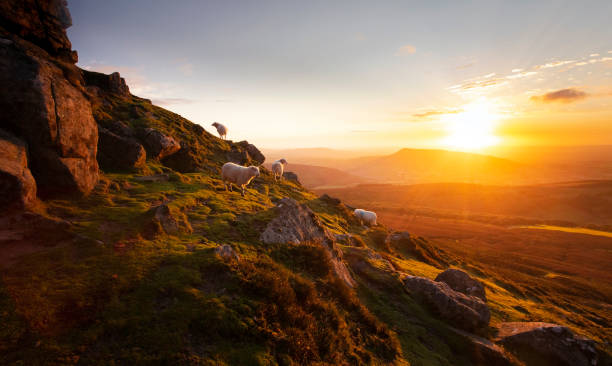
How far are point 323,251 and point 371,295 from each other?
3522mm

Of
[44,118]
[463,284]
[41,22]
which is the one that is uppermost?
[41,22]

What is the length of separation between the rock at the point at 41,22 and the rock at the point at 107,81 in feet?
34.7

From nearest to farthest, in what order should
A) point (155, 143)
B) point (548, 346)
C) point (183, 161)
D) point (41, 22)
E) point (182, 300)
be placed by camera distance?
point (182, 300)
point (548, 346)
point (41, 22)
point (155, 143)
point (183, 161)

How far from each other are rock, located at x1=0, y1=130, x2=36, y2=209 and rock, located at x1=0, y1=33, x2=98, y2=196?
0.92m

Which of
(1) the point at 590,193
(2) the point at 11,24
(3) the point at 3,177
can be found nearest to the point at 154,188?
(3) the point at 3,177

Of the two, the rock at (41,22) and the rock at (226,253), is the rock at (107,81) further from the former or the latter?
the rock at (226,253)

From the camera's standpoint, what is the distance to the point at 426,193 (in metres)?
123

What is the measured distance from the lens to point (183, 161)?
81.4 feet

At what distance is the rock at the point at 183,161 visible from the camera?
79.0 feet

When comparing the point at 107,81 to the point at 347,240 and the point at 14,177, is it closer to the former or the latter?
the point at 14,177

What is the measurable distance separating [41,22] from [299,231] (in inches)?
853

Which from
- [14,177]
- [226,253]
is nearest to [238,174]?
[226,253]

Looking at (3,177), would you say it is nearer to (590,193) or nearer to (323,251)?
(323,251)

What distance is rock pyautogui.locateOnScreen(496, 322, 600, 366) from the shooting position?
35.9 feet
